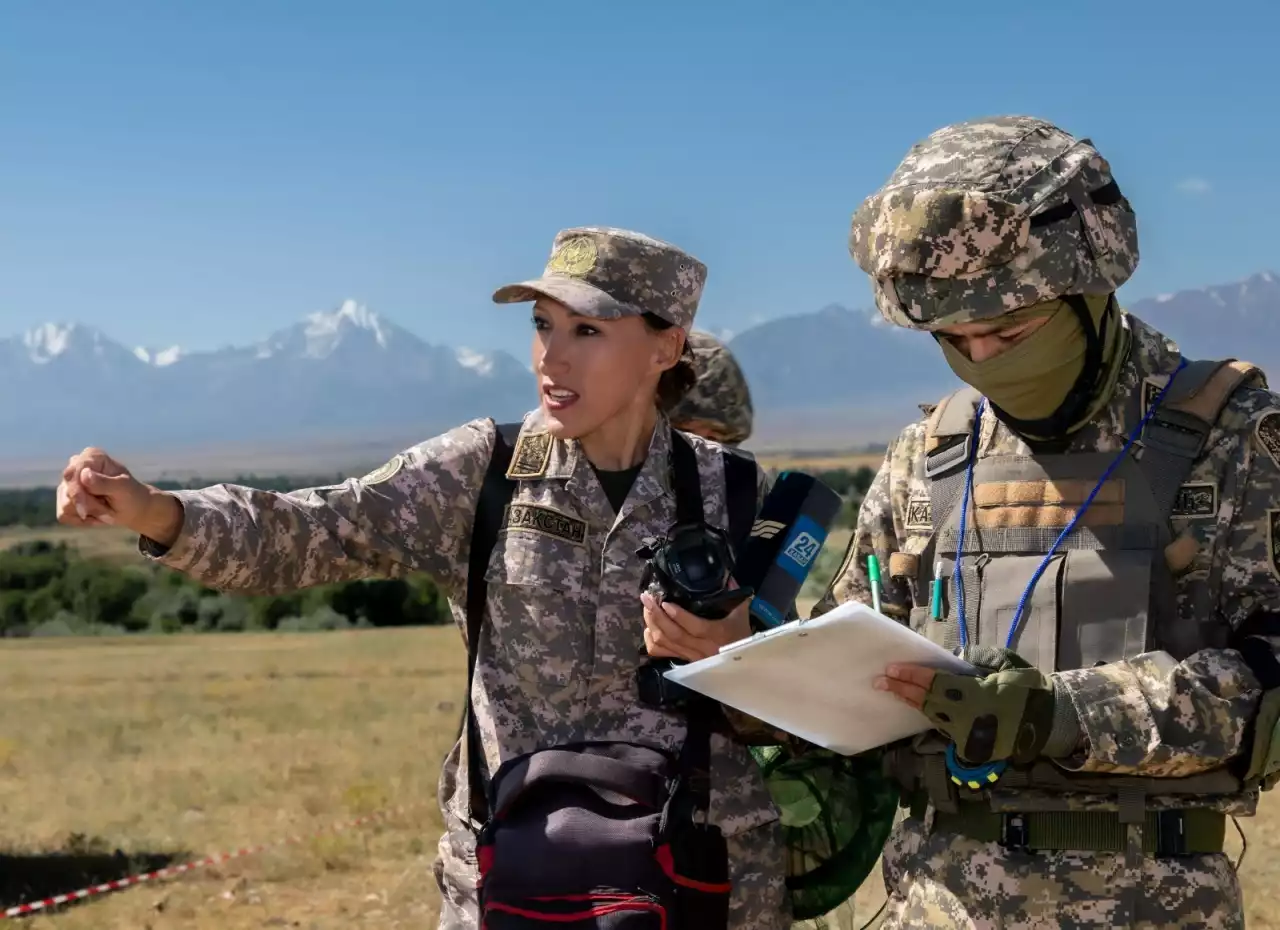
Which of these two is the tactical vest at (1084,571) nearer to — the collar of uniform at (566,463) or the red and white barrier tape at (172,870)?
the collar of uniform at (566,463)

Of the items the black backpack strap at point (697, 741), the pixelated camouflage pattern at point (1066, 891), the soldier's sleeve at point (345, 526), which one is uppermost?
the soldier's sleeve at point (345, 526)

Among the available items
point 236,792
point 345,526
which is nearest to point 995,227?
point 345,526

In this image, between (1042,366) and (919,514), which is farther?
(919,514)

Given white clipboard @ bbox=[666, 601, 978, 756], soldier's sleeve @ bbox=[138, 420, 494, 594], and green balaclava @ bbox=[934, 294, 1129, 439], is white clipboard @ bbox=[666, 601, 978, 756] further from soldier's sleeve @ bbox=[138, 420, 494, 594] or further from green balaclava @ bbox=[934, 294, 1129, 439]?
soldier's sleeve @ bbox=[138, 420, 494, 594]

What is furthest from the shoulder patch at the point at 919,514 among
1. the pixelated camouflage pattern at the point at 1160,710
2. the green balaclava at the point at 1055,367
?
the green balaclava at the point at 1055,367

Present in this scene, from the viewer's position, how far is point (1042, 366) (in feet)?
10.0

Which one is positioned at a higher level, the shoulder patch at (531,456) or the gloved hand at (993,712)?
the shoulder patch at (531,456)

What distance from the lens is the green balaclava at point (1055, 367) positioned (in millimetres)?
3047

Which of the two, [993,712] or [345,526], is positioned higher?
[345,526]

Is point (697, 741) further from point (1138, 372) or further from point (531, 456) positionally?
point (1138, 372)

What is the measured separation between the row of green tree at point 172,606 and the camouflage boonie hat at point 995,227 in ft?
100

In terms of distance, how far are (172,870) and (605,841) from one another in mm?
7369

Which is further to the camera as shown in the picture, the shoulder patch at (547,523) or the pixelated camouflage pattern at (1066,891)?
the shoulder patch at (547,523)

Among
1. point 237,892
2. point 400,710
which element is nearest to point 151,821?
point 237,892
